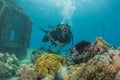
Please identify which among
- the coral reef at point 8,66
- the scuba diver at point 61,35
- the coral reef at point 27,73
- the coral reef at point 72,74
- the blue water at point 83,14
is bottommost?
the coral reef at point 72,74

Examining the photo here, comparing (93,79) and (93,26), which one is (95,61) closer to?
(93,79)

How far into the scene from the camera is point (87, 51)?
273 inches

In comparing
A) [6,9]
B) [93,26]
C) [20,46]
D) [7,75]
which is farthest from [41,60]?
[93,26]

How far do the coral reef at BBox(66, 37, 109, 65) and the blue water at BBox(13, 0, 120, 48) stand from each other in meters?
41.3

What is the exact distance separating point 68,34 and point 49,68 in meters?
3.31

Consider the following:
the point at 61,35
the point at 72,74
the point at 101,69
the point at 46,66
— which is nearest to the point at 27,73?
the point at 46,66

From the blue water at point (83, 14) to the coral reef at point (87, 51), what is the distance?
41.3m

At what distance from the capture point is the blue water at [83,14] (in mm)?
58000

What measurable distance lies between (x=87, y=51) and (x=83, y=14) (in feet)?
253

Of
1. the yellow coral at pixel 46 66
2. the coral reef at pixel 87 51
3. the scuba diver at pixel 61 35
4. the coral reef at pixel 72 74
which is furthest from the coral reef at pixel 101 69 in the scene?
the scuba diver at pixel 61 35

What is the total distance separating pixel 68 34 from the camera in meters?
9.97

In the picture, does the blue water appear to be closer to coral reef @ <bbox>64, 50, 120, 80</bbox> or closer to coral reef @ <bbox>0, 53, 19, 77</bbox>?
coral reef @ <bbox>0, 53, 19, 77</bbox>

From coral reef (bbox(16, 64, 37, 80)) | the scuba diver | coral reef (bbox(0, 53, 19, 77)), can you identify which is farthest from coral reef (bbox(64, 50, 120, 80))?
the scuba diver

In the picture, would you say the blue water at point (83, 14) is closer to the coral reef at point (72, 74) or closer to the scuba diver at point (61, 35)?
the scuba diver at point (61, 35)
